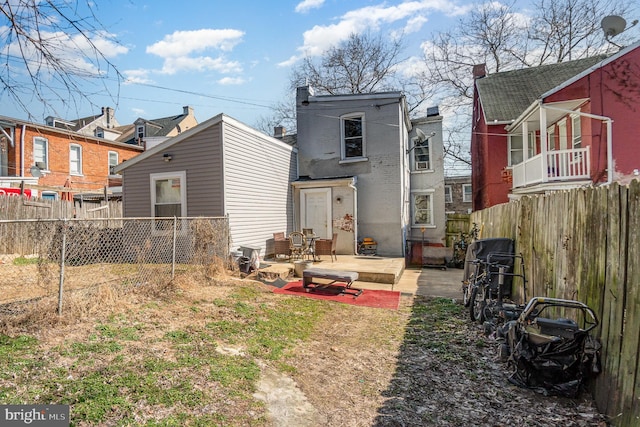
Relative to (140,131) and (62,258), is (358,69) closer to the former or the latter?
(140,131)

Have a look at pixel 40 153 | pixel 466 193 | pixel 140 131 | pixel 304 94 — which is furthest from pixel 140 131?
pixel 466 193

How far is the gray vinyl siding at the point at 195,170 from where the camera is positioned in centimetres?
903

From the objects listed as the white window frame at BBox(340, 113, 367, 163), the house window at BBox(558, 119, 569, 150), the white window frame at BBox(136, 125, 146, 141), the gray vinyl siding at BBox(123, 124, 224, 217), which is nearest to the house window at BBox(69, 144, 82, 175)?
the white window frame at BBox(136, 125, 146, 141)

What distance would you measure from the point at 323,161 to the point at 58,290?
389 inches

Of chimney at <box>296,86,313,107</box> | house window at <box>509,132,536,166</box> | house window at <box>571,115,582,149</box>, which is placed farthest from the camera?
house window at <box>509,132,536,166</box>

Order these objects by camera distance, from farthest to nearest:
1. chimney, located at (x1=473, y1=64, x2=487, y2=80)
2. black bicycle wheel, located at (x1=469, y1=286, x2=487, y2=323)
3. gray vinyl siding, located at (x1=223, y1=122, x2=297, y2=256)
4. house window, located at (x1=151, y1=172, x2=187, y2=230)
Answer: chimney, located at (x1=473, y1=64, x2=487, y2=80)
house window, located at (x1=151, y1=172, x2=187, y2=230)
gray vinyl siding, located at (x1=223, y1=122, x2=297, y2=256)
black bicycle wheel, located at (x1=469, y1=286, x2=487, y2=323)

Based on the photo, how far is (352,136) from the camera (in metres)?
12.9

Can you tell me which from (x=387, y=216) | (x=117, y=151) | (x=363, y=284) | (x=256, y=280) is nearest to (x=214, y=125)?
(x=256, y=280)

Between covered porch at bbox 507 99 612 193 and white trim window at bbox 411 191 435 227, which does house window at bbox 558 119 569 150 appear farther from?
white trim window at bbox 411 191 435 227

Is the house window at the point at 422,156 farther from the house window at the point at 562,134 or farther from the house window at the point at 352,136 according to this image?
the house window at the point at 562,134

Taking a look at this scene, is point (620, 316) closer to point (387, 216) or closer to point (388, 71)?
point (387, 216)

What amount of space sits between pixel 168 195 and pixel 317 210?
17.1 ft

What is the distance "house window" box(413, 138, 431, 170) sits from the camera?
16.0 metres

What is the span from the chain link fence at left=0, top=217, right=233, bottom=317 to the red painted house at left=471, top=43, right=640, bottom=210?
10.6 meters
